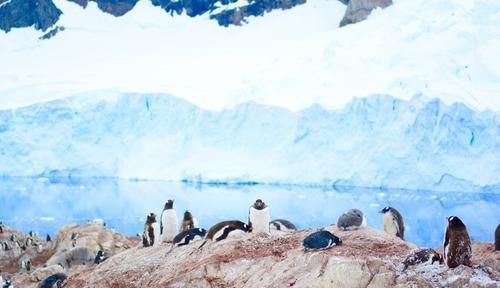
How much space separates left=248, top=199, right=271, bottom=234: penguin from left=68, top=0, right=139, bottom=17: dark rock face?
35.4 metres

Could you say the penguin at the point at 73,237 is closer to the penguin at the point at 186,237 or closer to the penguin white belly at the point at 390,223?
the penguin at the point at 186,237

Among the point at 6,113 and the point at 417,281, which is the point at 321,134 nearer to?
the point at 6,113

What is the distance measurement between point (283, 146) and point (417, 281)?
65.7ft

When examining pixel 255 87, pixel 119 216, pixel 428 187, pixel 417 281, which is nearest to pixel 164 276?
pixel 417 281

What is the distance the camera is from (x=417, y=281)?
4.57m

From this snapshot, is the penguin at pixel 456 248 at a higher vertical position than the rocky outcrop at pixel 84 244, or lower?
higher

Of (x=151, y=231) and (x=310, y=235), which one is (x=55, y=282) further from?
(x=310, y=235)

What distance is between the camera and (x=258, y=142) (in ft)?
82.6

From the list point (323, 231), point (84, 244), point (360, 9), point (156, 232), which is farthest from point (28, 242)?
point (360, 9)

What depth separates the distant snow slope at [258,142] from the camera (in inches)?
856

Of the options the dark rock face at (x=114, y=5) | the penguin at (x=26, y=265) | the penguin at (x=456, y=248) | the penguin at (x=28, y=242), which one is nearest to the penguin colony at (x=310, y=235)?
the penguin at (x=456, y=248)

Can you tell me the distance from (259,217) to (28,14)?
36523mm

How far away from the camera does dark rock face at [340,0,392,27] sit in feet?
112

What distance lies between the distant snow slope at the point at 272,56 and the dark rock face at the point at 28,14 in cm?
56
